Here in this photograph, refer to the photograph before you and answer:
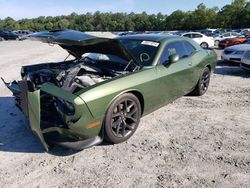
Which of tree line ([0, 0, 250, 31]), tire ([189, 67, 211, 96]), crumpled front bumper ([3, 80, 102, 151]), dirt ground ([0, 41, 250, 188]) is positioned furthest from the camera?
tree line ([0, 0, 250, 31])

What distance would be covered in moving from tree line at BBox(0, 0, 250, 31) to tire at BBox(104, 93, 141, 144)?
69834 millimetres

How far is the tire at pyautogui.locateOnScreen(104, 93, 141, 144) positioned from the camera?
3834mm

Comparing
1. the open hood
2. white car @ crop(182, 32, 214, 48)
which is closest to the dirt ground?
the open hood

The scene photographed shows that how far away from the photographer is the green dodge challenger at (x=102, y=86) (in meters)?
3.56

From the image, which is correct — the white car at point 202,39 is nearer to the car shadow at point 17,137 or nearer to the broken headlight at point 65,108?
the car shadow at point 17,137

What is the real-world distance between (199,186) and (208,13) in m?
81.0

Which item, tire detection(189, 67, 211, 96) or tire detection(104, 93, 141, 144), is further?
tire detection(189, 67, 211, 96)

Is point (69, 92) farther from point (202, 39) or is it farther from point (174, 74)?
point (202, 39)

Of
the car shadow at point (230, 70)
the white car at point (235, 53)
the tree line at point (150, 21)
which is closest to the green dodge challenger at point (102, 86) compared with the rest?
the car shadow at point (230, 70)

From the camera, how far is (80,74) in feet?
14.7

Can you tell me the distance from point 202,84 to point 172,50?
1578mm

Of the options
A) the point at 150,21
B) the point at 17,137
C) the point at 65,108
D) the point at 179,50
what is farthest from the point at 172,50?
the point at 150,21

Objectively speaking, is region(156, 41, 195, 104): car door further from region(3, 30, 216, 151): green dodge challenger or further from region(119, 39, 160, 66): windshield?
region(119, 39, 160, 66): windshield

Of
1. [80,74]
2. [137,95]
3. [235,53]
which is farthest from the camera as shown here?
[235,53]
